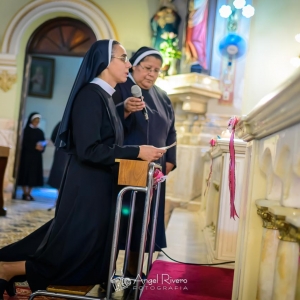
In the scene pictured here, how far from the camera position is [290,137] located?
3.92 feet

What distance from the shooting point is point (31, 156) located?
831 centimetres

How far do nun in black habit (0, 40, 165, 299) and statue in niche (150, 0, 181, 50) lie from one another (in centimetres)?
515

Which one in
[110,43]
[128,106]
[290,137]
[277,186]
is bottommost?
[277,186]

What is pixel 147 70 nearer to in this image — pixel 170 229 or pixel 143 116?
pixel 143 116

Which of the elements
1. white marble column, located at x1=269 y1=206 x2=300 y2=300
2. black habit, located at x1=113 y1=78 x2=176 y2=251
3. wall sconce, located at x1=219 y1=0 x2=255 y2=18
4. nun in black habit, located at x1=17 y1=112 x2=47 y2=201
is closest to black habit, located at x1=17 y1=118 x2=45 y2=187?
nun in black habit, located at x1=17 y1=112 x2=47 y2=201

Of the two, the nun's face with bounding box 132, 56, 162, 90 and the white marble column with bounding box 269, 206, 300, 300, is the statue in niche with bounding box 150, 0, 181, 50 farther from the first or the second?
the white marble column with bounding box 269, 206, 300, 300

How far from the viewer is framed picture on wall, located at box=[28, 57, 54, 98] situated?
460 inches

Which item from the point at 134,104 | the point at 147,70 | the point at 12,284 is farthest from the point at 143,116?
the point at 12,284

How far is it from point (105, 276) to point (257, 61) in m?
5.59

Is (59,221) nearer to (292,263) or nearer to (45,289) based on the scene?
(45,289)

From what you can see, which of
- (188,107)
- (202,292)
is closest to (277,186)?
(202,292)

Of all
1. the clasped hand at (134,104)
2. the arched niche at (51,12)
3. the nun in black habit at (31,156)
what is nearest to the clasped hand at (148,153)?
the clasped hand at (134,104)

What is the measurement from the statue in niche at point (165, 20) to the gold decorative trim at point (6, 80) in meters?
2.60

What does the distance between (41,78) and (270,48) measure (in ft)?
22.5
